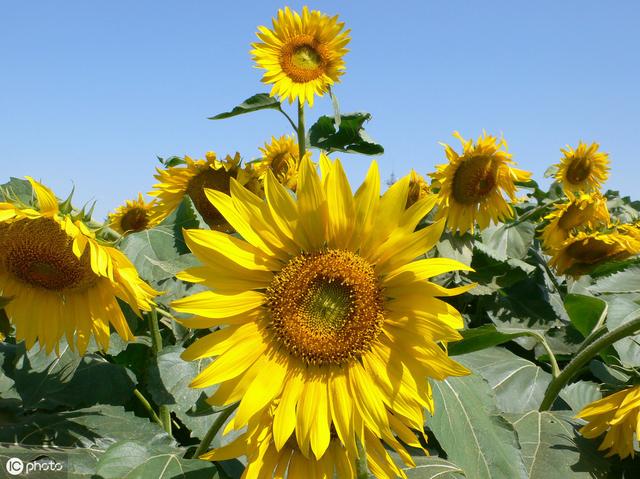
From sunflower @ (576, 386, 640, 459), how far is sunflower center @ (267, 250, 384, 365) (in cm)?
82

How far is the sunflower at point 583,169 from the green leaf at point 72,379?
4949 mm

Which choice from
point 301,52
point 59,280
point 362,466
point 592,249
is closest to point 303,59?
point 301,52

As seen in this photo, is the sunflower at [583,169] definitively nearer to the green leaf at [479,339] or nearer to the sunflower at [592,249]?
the sunflower at [592,249]

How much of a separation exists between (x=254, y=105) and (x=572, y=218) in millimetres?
2295

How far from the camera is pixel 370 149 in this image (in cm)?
378

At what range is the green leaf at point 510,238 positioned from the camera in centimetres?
432

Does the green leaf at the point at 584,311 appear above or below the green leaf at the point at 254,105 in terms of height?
below

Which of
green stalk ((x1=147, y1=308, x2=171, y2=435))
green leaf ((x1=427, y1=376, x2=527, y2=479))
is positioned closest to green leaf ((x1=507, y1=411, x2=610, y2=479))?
green leaf ((x1=427, y1=376, x2=527, y2=479))

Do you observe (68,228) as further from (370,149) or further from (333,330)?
(370,149)

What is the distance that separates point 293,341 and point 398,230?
0.40 meters

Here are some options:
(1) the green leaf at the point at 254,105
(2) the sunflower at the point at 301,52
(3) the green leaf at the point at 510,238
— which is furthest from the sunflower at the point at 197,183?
(3) the green leaf at the point at 510,238

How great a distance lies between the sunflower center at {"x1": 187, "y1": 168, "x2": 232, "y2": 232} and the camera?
363 cm

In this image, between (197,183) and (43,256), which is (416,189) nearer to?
(197,183)

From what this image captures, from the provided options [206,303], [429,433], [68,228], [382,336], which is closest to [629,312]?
[429,433]
